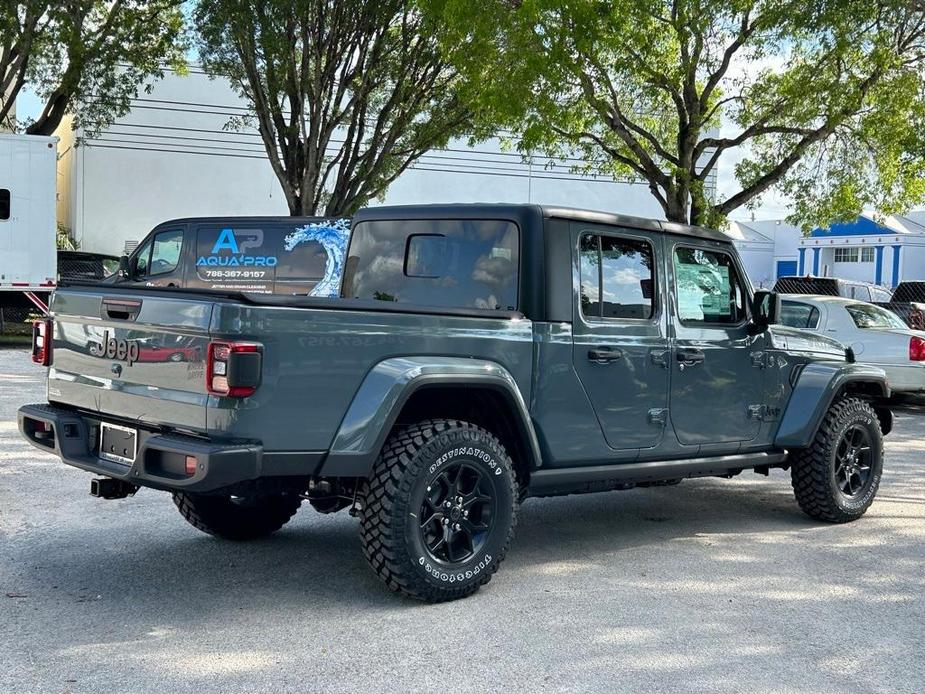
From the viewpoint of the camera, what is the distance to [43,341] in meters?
5.31

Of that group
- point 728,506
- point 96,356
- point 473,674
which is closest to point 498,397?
point 473,674

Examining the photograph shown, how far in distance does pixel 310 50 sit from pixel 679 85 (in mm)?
6771

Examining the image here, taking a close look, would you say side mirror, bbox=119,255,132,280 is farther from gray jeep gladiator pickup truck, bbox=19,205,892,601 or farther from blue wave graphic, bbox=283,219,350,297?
gray jeep gladiator pickup truck, bbox=19,205,892,601

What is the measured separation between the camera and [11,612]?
15.1 feet

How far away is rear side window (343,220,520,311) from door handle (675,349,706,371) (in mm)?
1141

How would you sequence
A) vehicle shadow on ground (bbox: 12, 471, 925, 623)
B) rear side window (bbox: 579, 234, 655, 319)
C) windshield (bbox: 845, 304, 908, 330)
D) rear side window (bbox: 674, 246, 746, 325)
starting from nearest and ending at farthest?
vehicle shadow on ground (bbox: 12, 471, 925, 623), rear side window (bbox: 579, 234, 655, 319), rear side window (bbox: 674, 246, 746, 325), windshield (bbox: 845, 304, 908, 330)

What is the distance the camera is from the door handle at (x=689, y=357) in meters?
5.92

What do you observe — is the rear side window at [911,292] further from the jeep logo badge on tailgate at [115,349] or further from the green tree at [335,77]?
the jeep logo badge on tailgate at [115,349]

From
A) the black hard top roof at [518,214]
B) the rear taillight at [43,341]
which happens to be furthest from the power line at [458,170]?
the rear taillight at [43,341]

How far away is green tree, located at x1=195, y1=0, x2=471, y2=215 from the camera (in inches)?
750

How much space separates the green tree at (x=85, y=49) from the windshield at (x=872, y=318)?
48.8 ft

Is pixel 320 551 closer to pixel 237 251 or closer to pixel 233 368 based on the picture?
pixel 233 368

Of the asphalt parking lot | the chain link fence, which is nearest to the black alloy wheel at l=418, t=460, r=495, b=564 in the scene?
the asphalt parking lot

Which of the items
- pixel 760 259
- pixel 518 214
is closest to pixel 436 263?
pixel 518 214
